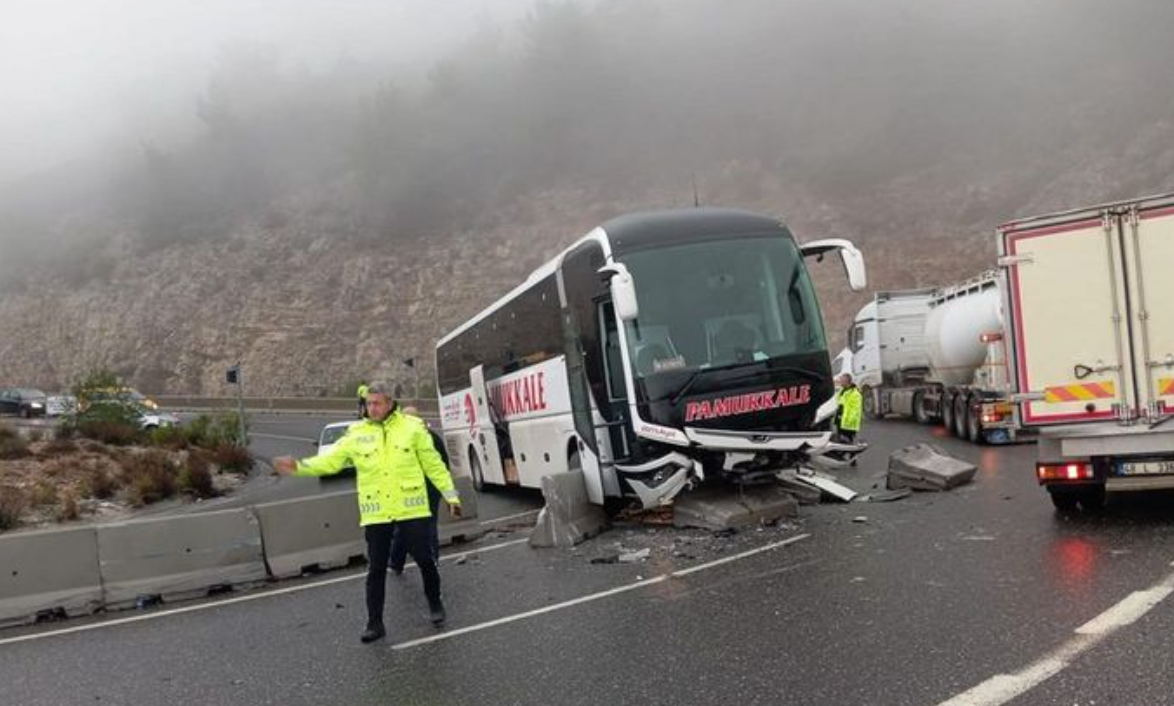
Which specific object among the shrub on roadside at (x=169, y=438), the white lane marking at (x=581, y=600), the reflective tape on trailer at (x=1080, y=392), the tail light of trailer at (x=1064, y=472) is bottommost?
the white lane marking at (x=581, y=600)

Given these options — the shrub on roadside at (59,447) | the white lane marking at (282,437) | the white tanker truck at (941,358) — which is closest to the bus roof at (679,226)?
the white tanker truck at (941,358)

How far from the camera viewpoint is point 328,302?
72.2 metres

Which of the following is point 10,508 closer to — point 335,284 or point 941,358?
point 941,358

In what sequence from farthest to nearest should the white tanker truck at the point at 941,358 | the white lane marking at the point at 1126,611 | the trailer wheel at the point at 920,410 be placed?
1. the trailer wheel at the point at 920,410
2. the white tanker truck at the point at 941,358
3. the white lane marking at the point at 1126,611

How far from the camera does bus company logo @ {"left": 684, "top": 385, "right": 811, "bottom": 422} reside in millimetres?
10000

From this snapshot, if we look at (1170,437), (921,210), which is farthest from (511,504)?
(921,210)

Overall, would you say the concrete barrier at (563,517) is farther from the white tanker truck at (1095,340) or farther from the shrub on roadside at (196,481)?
the shrub on roadside at (196,481)

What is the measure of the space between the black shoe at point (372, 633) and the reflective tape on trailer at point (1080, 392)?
607 centimetres

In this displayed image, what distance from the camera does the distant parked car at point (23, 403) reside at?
165ft

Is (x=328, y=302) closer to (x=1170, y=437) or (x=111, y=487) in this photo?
(x=111, y=487)

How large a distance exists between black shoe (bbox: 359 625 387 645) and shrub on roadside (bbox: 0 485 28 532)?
1274cm

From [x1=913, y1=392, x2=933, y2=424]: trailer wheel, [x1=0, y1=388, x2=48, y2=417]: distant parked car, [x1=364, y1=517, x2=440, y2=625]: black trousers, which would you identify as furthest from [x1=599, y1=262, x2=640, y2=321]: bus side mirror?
[x1=0, y1=388, x2=48, y2=417]: distant parked car

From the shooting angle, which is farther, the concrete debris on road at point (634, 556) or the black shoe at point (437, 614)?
the concrete debris on road at point (634, 556)

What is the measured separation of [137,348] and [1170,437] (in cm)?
7392
